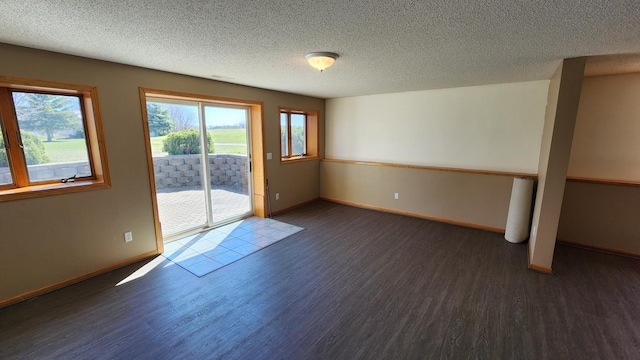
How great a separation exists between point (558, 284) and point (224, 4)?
3906 millimetres

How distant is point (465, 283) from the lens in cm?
275

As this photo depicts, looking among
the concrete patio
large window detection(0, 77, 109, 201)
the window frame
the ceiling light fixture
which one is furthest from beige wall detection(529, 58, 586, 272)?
large window detection(0, 77, 109, 201)

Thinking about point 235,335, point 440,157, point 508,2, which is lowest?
point 235,335

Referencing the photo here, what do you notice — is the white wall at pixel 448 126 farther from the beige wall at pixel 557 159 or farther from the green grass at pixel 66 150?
the green grass at pixel 66 150

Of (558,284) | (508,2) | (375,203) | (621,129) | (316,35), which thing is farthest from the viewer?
(375,203)

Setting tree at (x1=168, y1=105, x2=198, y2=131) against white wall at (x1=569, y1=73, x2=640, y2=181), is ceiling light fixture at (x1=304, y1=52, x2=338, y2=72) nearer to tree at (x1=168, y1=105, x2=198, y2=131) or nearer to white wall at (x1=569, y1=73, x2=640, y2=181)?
tree at (x1=168, y1=105, x2=198, y2=131)

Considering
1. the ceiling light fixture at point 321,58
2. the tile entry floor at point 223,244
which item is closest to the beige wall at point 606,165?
the ceiling light fixture at point 321,58

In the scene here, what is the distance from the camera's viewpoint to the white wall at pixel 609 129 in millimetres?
3275

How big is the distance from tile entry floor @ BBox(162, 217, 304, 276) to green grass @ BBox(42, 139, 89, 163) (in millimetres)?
1478

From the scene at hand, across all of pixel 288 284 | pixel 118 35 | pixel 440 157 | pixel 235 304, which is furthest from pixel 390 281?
pixel 118 35

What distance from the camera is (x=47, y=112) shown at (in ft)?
8.57

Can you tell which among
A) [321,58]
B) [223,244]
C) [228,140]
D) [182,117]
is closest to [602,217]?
[321,58]

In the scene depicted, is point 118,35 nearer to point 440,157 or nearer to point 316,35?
point 316,35

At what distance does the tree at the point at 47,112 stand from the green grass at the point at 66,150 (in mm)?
68
